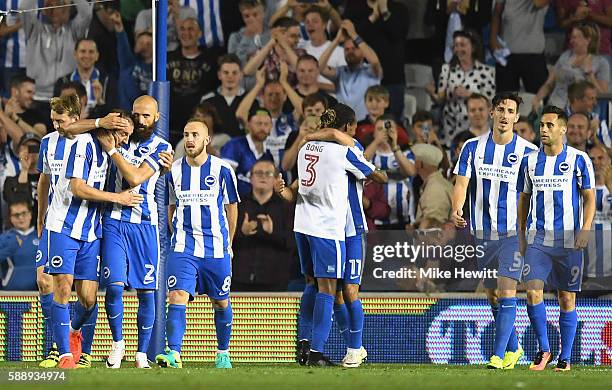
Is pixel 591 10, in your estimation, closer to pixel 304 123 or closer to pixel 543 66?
pixel 543 66

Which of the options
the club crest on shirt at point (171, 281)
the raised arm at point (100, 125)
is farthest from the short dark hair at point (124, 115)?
the club crest on shirt at point (171, 281)

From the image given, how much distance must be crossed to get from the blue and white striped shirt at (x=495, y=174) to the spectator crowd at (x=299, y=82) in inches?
104

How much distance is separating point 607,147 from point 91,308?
6.13 metres

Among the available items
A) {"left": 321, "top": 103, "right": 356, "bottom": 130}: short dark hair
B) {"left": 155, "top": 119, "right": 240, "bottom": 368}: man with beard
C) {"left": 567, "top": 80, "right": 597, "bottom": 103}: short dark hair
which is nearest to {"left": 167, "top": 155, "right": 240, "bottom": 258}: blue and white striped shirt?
{"left": 155, "top": 119, "right": 240, "bottom": 368}: man with beard

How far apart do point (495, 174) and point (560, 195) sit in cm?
59

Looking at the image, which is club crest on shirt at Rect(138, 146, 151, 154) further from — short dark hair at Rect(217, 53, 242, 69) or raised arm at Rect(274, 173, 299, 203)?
short dark hair at Rect(217, 53, 242, 69)

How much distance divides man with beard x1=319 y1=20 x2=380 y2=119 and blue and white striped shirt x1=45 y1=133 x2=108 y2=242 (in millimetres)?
4996

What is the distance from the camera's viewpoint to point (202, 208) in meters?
9.78

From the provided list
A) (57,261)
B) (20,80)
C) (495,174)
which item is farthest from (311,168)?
(20,80)

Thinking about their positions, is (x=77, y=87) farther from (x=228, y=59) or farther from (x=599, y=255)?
(x=599, y=255)

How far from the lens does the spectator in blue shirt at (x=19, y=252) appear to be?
43.2 feet

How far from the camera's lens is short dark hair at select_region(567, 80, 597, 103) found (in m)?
13.2

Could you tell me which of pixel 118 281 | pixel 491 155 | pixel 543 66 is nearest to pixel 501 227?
pixel 491 155

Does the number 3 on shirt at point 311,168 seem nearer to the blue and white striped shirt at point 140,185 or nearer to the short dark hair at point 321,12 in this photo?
the blue and white striped shirt at point 140,185
